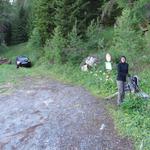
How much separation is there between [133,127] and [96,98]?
16.6ft

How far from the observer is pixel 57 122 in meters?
13.9

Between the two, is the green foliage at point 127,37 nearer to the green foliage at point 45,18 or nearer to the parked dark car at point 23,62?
the green foliage at point 45,18

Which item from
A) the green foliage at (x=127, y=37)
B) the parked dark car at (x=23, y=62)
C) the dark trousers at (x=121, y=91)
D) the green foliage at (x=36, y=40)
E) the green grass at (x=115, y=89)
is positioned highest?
the green foliage at (x=127, y=37)

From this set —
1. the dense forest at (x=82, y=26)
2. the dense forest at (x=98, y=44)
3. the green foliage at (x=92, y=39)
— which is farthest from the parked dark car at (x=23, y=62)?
the green foliage at (x=92, y=39)

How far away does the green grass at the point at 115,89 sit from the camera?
39.6ft

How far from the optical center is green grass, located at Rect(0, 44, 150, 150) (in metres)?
12.1

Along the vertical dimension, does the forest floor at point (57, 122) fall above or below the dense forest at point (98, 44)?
below

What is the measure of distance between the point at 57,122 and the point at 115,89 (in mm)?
4891

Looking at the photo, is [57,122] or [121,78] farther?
[121,78]

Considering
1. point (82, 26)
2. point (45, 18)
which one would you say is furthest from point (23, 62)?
point (82, 26)

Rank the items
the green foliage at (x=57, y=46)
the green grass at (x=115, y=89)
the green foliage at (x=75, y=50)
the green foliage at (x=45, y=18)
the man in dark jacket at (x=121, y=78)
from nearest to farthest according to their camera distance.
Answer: the green grass at (x=115, y=89), the man in dark jacket at (x=121, y=78), the green foliage at (x=75, y=50), the green foliage at (x=57, y=46), the green foliage at (x=45, y=18)

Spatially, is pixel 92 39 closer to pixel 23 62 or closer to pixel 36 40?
pixel 36 40

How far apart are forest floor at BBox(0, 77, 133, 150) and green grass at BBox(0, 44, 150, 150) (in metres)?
0.40

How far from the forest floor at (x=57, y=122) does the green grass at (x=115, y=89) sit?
405 mm
